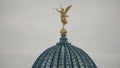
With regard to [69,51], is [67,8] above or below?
above

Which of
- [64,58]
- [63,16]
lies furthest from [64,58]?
[63,16]

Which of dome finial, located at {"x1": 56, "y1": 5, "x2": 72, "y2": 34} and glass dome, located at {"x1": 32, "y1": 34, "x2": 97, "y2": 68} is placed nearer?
glass dome, located at {"x1": 32, "y1": 34, "x2": 97, "y2": 68}

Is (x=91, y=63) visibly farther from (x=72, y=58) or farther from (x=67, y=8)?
(x=67, y=8)

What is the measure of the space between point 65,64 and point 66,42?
12.1ft

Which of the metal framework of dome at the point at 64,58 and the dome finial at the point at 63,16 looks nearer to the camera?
the metal framework of dome at the point at 64,58

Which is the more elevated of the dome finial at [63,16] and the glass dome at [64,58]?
the dome finial at [63,16]

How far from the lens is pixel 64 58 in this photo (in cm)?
7694

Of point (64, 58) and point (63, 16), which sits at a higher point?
point (63, 16)

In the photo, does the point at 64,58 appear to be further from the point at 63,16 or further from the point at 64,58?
the point at 63,16

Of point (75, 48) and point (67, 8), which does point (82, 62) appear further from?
point (67, 8)

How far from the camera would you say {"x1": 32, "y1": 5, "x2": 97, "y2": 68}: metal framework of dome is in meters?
76.5

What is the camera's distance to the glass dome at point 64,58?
76.5 m

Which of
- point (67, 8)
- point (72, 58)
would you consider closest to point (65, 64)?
point (72, 58)

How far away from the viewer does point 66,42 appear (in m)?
79.1
